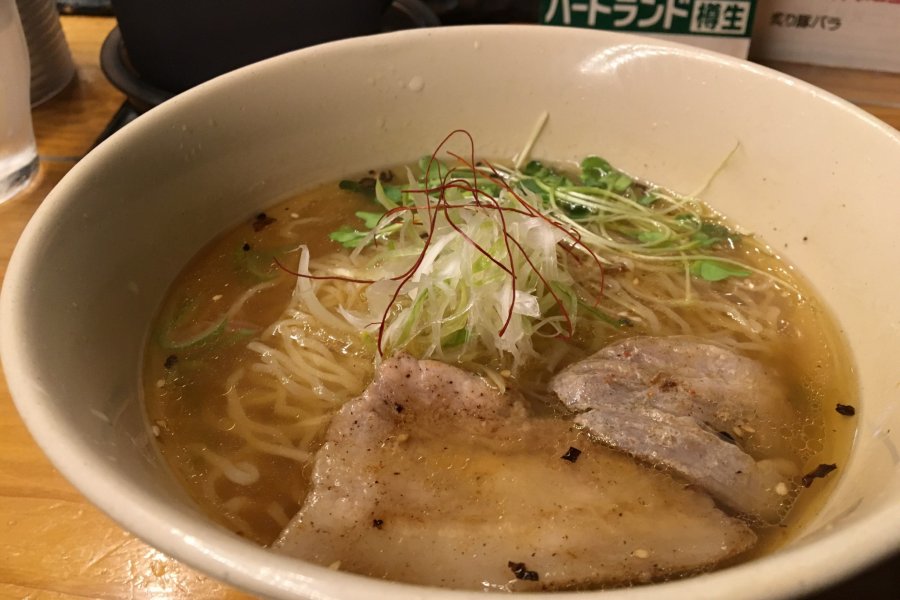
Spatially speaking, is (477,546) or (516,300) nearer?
(477,546)

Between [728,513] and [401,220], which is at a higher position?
[401,220]

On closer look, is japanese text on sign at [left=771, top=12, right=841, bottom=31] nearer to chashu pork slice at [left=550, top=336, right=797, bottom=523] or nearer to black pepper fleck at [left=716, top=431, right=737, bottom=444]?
chashu pork slice at [left=550, top=336, right=797, bottom=523]

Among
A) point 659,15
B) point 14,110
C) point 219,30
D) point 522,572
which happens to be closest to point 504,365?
point 522,572

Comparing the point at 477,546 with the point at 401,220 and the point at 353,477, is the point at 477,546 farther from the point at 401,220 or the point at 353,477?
the point at 401,220

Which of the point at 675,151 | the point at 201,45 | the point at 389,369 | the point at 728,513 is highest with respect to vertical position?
the point at 201,45

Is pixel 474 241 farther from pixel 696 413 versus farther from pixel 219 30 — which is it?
pixel 219 30

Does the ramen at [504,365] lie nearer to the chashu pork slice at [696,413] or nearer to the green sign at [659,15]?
the chashu pork slice at [696,413]

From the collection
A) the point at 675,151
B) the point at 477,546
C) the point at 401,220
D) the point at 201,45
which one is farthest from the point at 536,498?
the point at 201,45
